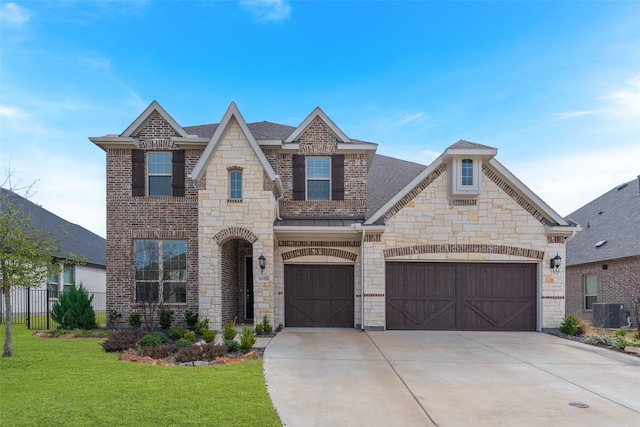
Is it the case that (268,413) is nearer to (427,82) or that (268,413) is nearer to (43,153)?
(43,153)

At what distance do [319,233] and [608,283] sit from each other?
14028 millimetres

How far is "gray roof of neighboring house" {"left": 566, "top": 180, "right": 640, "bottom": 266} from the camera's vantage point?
18.2 m

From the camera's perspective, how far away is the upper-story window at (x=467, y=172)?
45.6 feet

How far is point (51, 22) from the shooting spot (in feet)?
38.3

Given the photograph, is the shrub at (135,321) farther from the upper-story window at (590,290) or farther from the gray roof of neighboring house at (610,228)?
the upper-story window at (590,290)

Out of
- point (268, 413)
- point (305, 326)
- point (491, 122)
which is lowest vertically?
point (305, 326)

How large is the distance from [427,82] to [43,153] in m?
14.8

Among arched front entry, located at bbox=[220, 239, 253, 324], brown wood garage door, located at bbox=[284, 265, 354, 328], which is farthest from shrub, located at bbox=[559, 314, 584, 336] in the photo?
arched front entry, located at bbox=[220, 239, 253, 324]

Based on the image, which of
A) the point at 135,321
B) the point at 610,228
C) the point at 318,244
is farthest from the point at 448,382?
the point at 610,228

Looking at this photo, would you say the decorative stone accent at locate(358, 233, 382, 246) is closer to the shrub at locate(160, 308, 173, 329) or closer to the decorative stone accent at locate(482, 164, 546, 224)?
the decorative stone accent at locate(482, 164, 546, 224)

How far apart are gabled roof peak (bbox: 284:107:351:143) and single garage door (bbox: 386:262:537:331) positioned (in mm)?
5104

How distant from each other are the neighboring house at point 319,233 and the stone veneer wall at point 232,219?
0.04m

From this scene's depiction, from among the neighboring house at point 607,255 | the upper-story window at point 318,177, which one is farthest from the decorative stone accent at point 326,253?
the neighboring house at point 607,255

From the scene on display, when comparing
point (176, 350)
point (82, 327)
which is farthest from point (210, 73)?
point (176, 350)
